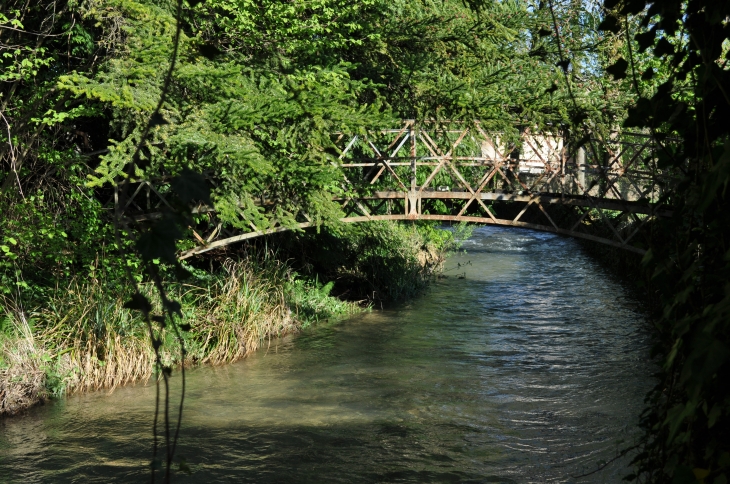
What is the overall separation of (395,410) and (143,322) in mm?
4028

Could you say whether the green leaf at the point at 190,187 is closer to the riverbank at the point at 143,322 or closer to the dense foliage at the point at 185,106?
the riverbank at the point at 143,322

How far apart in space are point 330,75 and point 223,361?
4840 mm

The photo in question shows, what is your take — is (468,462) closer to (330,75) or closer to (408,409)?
(408,409)

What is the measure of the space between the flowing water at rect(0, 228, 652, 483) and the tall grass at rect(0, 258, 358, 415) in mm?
319

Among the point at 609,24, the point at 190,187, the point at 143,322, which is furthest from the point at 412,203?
the point at 190,187

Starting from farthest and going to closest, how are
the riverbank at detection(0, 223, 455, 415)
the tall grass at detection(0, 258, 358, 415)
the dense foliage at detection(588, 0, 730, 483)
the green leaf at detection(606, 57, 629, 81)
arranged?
the riverbank at detection(0, 223, 455, 415) < the tall grass at detection(0, 258, 358, 415) < the green leaf at detection(606, 57, 629, 81) < the dense foliage at detection(588, 0, 730, 483)

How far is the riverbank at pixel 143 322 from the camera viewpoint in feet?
35.8

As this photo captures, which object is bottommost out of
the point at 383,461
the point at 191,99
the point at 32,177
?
the point at 383,461

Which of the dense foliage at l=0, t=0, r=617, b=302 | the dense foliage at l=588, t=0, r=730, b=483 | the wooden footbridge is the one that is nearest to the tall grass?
the dense foliage at l=0, t=0, r=617, b=302

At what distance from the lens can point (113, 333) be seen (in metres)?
11.4

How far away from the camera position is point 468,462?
29.6ft

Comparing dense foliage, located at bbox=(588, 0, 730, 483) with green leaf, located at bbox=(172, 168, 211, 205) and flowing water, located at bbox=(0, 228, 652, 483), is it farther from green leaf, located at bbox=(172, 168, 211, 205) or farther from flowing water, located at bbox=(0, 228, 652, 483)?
flowing water, located at bbox=(0, 228, 652, 483)

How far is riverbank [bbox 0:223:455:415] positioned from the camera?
1092 cm

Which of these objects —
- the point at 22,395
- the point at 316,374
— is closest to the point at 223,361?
the point at 316,374
